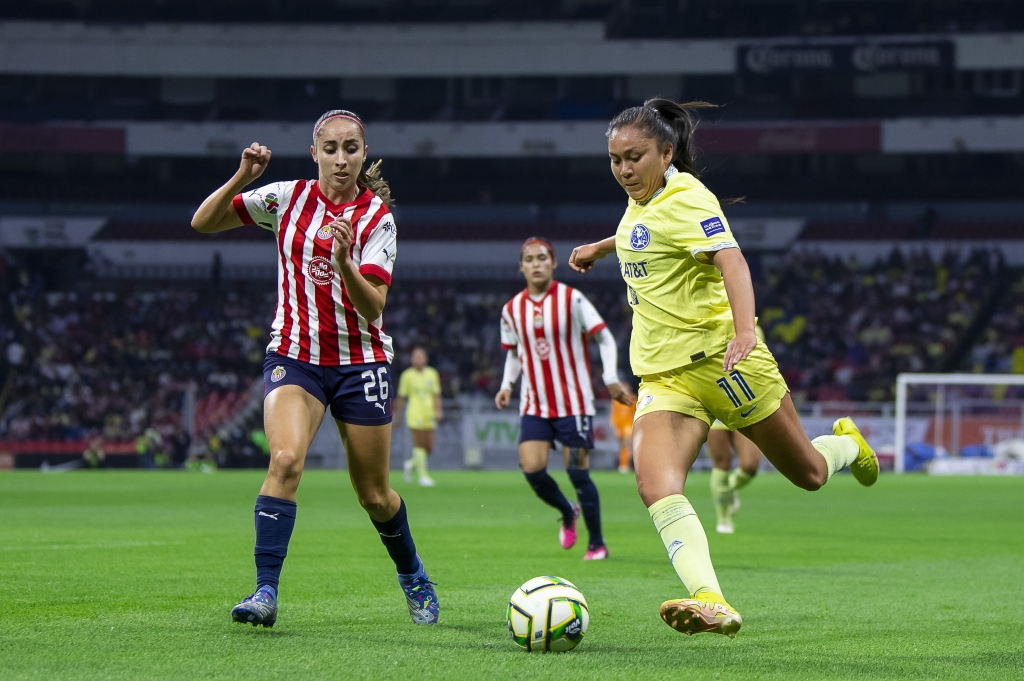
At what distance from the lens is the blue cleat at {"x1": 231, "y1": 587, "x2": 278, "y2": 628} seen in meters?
4.95

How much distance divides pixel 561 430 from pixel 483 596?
2761 mm

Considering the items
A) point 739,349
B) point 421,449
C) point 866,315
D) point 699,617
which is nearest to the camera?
point 699,617

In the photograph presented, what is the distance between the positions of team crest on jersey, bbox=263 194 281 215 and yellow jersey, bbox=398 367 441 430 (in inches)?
635

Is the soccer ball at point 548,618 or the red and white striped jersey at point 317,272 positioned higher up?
the red and white striped jersey at point 317,272

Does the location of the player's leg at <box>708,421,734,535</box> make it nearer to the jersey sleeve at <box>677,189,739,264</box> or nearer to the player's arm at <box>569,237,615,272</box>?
the player's arm at <box>569,237,615,272</box>

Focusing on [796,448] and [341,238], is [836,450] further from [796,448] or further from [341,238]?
[341,238]

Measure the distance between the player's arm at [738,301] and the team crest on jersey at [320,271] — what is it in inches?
67.4

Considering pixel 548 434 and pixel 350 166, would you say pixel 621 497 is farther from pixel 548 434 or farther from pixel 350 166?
pixel 350 166

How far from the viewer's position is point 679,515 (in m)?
4.70

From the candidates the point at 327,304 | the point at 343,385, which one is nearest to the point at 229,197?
the point at 327,304

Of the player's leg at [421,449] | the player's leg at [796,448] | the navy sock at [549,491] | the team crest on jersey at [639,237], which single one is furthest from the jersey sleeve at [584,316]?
the player's leg at [421,449]

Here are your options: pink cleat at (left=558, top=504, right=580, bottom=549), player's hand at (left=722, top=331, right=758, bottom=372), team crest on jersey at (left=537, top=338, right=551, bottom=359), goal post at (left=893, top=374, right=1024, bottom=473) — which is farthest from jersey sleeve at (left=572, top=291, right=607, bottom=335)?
goal post at (left=893, top=374, right=1024, bottom=473)

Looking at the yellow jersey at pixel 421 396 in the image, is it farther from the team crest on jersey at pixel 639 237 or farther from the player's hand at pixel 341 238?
the player's hand at pixel 341 238

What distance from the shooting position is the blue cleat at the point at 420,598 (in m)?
5.64
